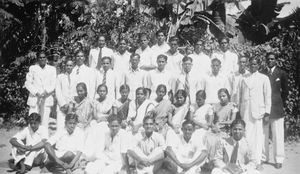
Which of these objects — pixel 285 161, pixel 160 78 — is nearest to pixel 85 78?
pixel 160 78

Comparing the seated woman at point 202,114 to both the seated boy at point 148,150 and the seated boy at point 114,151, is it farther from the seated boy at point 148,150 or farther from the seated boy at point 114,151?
the seated boy at point 114,151

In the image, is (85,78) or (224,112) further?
(85,78)

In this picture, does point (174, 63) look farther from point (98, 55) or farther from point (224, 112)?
point (224, 112)

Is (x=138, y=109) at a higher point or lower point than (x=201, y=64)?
lower

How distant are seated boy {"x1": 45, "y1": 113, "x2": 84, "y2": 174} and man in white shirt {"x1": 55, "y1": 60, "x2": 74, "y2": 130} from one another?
1.03 meters

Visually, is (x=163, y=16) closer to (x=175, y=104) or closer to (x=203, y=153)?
(x=175, y=104)

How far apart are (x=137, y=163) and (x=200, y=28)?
4.84 meters

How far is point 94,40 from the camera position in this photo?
31.0ft

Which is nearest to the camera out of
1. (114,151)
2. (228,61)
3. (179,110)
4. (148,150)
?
(148,150)

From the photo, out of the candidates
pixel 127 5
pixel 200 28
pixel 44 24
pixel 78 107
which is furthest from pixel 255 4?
pixel 78 107

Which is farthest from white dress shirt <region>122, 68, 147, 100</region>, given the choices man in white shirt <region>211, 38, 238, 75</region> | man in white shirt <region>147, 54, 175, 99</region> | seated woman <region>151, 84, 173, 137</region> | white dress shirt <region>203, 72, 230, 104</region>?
man in white shirt <region>211, 38, 238, 75</region>

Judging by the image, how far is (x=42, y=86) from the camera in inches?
310

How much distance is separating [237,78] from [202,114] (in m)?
0.96

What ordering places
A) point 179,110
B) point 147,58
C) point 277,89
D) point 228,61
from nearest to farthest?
point 179,110
point 277,89
point 228,61
point 147,58
